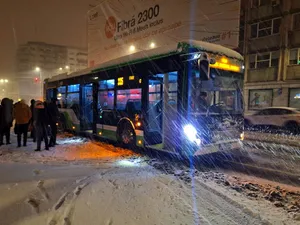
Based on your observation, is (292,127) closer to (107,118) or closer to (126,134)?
(126,134)

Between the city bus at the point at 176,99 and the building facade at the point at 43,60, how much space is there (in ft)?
217

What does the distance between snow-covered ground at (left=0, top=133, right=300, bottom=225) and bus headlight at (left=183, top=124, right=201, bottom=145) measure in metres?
0.79

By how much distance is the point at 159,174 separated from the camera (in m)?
5.89

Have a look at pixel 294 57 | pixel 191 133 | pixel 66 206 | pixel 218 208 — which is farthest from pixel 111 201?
pixel 294 57

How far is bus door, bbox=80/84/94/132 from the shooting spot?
37.9 feet

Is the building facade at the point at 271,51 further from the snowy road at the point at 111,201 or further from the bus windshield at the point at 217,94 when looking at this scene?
the snowy road at the point at 111,201

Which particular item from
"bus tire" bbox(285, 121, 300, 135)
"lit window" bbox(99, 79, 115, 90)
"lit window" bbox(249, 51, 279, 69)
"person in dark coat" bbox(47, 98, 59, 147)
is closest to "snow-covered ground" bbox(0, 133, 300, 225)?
"person in dark coat" bbox(47, 98, 59, 147)

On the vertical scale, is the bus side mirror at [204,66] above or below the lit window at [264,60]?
below

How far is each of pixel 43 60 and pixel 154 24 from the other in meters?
80.3

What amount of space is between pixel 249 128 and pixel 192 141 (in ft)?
38.0

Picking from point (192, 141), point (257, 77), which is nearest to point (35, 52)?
point (257, 77)

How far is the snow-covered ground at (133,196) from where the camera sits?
366 centimetres

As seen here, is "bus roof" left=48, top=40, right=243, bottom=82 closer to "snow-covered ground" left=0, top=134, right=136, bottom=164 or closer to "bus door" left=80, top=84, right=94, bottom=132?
"bus door" left=80, top=84, right=94, bottom=132

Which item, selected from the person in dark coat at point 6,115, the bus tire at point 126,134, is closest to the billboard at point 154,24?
the bus tire at point 126,134
